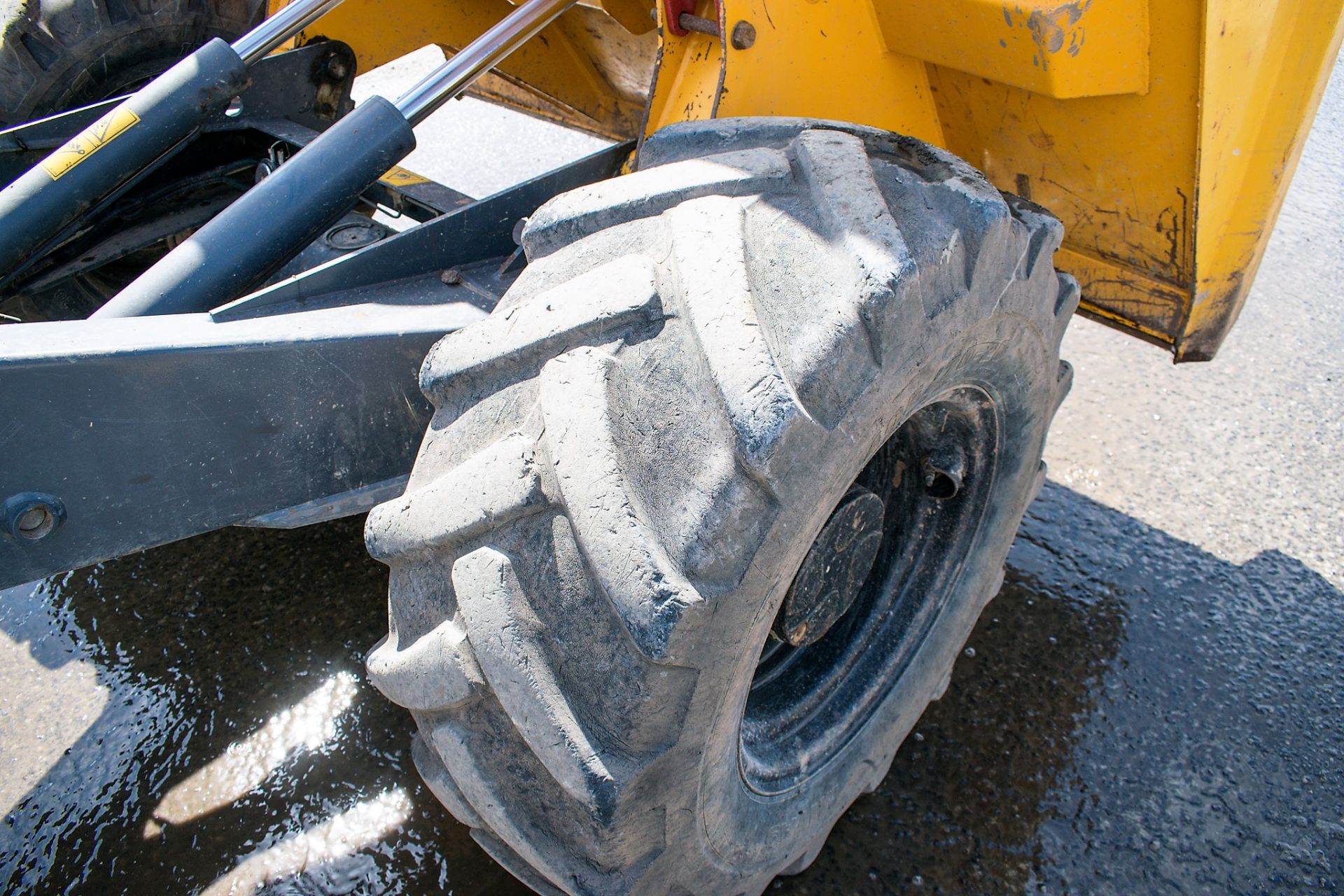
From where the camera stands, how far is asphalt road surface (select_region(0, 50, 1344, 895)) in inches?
69.7

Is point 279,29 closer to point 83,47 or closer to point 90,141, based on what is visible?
point 90,141

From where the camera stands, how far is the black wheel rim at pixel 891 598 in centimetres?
166

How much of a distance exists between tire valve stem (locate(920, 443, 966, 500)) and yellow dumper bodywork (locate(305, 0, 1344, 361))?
48 cm

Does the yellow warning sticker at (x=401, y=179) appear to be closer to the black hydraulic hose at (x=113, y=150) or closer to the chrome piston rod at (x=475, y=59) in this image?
the chrome piston rod at (x=475, y=59)

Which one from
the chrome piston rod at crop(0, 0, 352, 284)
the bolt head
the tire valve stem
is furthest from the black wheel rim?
the chrome piston rod at crop(0, 0, 352, 284)

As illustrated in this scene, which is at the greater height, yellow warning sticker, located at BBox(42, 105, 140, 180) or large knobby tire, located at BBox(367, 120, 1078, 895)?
yellow warning sticker, located at BBox(42, 105, 140, 180)

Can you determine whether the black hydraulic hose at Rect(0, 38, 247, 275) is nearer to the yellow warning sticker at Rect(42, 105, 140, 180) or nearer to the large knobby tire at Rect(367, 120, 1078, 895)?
the yellow warning sticker at Rect(42, 105, 140, 180)

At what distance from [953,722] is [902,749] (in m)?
0.14

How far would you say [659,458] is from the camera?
106 cm

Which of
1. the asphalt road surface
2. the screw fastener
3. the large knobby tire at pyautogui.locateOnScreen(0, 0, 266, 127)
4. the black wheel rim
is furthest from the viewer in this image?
the large knobby tire at pyautogui.locateOnScreen(0, 0, 266, 127)

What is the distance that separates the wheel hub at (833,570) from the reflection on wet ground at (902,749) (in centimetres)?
53


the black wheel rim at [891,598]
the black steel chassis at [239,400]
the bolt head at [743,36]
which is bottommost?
the black wheel rim at [891,598]

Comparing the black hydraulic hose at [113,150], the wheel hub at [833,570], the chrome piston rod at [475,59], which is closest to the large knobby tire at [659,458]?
the wheel hub at [833,570]

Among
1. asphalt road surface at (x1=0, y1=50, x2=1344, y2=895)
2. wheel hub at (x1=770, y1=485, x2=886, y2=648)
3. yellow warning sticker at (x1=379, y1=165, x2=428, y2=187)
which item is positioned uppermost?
yellow warning sticker at (x1=379, y1=165, x2=428, y2=187)
